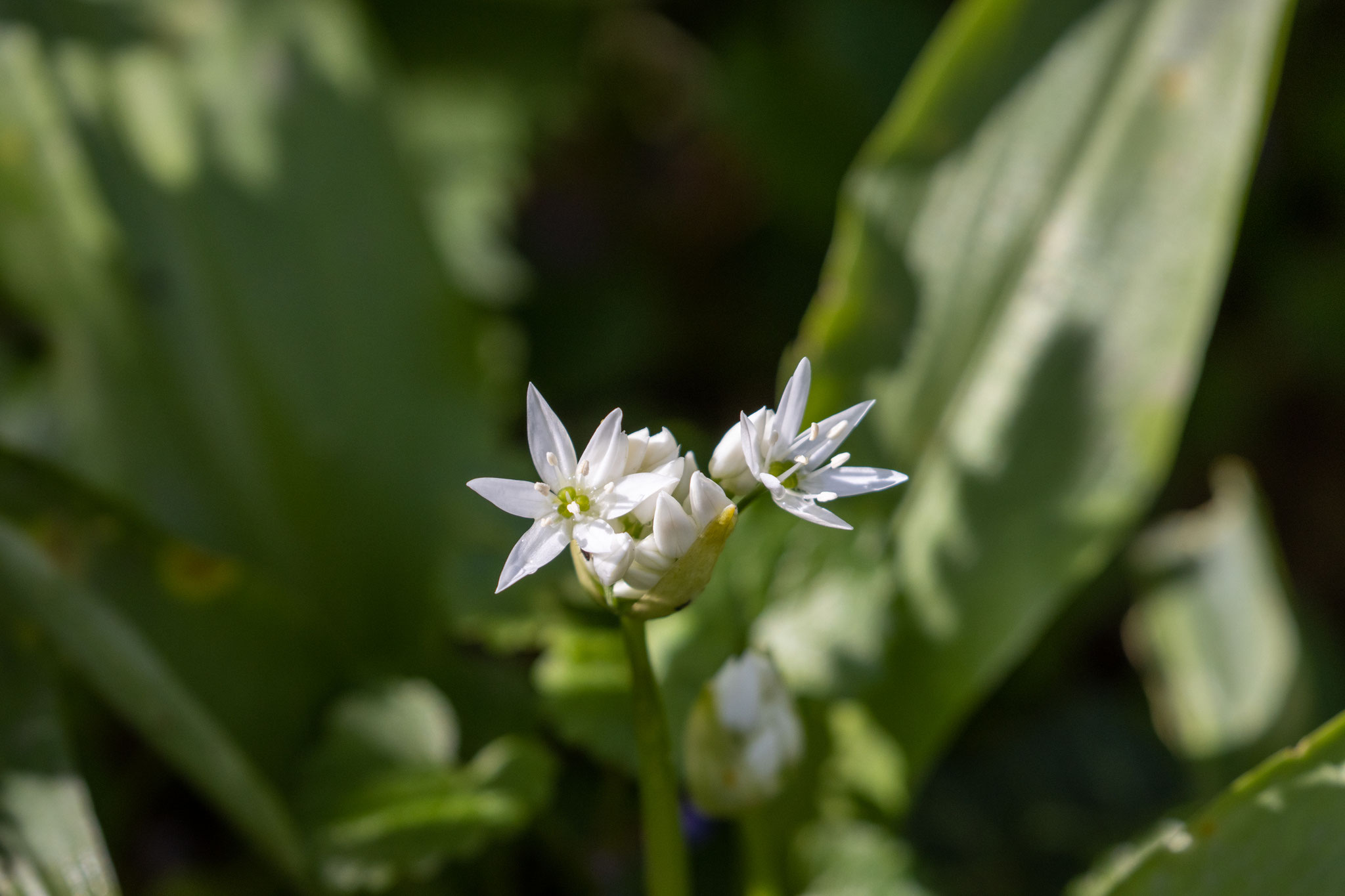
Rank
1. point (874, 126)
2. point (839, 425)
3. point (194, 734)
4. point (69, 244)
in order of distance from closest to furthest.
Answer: point (839, 425) → point (194, 734) → point (69, 244) → point (874, 126)

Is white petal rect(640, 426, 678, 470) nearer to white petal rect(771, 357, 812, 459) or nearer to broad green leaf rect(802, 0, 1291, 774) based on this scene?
white petal rect(771, 357, 812, 459)

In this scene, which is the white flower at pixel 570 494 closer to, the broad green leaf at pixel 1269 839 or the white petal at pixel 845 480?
the white petal at pixel 845 480

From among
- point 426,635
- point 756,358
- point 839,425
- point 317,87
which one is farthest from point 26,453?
point 756,358

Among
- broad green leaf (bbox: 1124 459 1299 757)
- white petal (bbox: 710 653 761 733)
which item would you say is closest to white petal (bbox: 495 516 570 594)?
white petal (bbox: 710 653 761 733)

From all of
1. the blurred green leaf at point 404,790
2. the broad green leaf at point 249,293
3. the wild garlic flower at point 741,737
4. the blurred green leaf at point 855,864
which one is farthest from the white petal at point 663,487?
the broad green leaf at point 249,293

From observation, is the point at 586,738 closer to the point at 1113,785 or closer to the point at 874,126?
the point at 1113,785

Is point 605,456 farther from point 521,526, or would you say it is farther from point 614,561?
point 521,526
